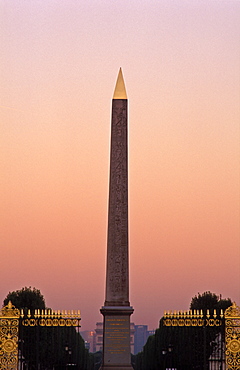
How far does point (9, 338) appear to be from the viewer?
33.3m

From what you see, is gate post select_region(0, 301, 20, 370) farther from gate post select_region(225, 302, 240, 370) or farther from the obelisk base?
gate post select_region(225, 302, 240, 370)

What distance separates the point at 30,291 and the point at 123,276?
22506 millimetres

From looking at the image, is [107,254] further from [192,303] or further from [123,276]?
[192,303]

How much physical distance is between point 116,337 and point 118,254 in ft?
11.3

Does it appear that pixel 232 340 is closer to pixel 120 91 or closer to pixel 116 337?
pixel 116 337

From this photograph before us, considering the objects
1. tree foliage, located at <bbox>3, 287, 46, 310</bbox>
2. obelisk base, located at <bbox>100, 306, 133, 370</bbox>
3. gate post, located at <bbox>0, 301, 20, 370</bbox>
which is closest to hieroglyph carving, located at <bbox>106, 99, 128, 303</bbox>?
obelisk base, located at <bbox>100, 306, 133, 370</bbox>

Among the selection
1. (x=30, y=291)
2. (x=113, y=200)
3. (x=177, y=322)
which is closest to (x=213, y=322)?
(x=177, y=322)

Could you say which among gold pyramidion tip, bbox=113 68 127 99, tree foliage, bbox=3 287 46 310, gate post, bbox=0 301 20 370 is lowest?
gate post, bbox=0 301 20 370

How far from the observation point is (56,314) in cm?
3253

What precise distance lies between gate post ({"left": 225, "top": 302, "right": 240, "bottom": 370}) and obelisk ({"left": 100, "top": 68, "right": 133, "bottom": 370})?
4.09 m

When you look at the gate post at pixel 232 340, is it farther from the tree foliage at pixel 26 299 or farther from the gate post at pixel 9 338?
the tree foliage at pixel 26 299

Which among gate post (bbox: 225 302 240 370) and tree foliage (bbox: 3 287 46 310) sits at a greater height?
tree foliage (bbox: 3 287 46 310)

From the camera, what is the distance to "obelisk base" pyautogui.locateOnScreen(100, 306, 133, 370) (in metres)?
33.3

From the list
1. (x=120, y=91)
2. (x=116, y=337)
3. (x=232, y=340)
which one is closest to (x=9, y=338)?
(x=116, y=337)
